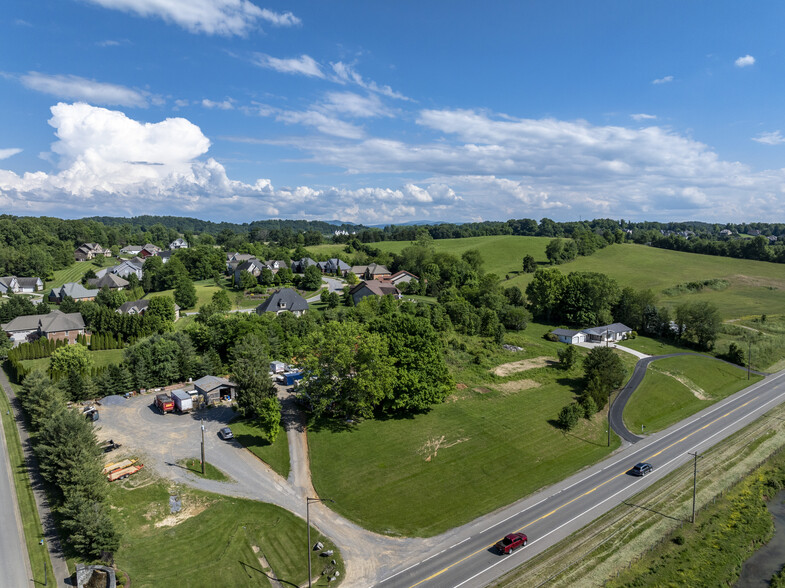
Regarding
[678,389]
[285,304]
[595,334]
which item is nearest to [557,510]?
[678,389]

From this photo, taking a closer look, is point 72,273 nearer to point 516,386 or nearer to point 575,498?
point 516,386

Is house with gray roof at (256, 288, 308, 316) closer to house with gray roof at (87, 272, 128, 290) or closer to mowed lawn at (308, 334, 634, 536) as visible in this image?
mowed lawn at (308, 334, 634, 536)

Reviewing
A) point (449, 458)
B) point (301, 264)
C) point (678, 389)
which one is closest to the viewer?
point (449, 458)

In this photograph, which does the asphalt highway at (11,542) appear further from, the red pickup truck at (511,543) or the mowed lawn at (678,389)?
the mowed lawn at (678,389)

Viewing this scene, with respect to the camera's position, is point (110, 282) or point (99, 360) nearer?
point (99, 360)

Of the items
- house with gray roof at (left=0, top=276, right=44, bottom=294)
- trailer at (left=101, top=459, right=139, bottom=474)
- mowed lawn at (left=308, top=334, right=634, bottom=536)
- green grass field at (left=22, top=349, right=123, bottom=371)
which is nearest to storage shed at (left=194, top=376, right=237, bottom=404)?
trailer at (left=101, top=459, right=139, bottom=474)

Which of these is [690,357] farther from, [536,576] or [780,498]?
[536,576]

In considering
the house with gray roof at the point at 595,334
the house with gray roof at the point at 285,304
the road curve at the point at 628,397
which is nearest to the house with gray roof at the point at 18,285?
the house with gray roof at the point at 285,304
